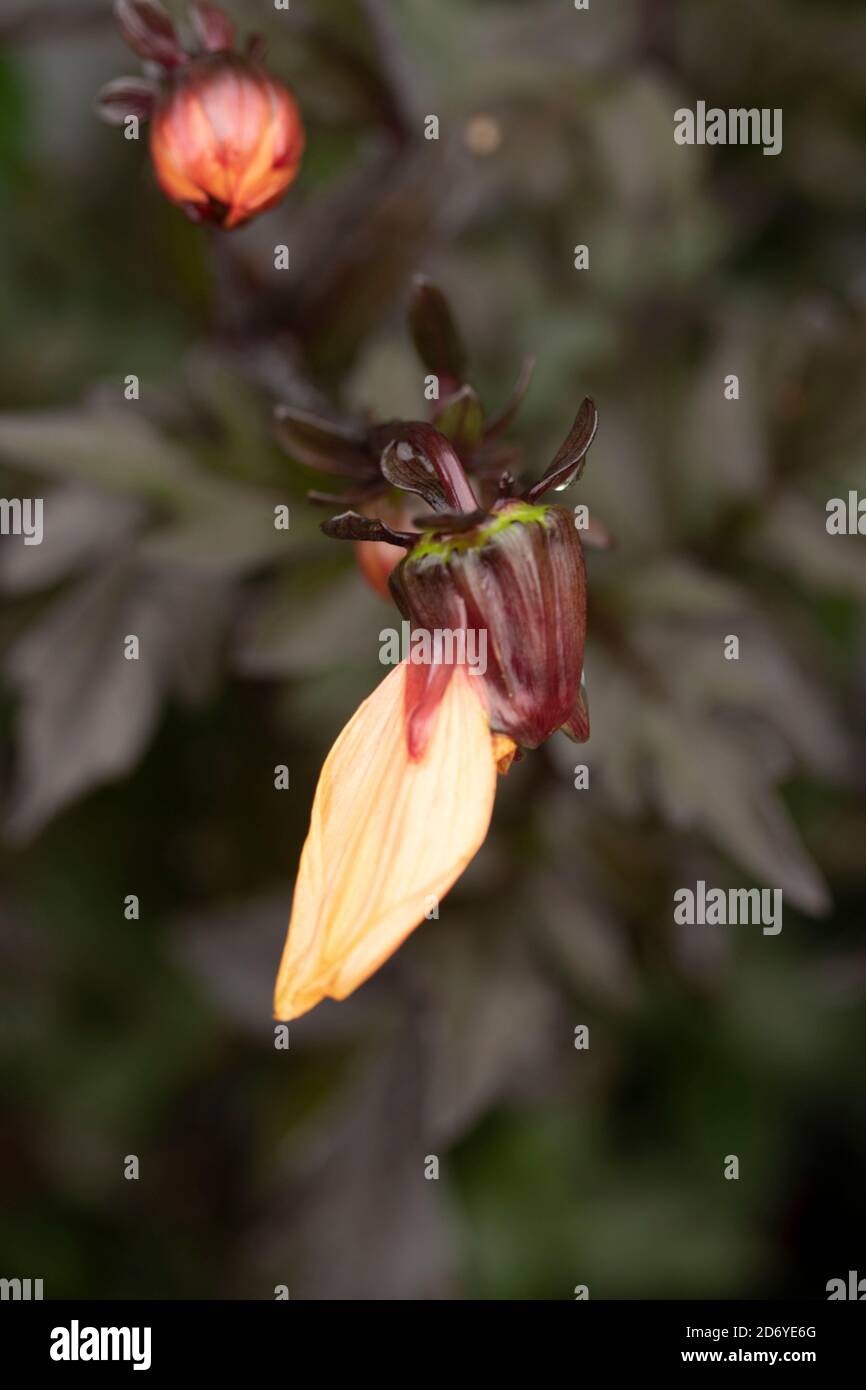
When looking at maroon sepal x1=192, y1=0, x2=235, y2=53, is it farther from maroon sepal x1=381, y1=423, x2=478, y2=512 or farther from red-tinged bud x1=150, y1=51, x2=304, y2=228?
maroon sepal x1=381, y1=423, x2=478, y2=512

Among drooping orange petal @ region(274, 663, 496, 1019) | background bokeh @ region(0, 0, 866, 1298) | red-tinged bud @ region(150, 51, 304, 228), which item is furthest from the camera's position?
background bokeh @ region(0, 0, 866, 1298)

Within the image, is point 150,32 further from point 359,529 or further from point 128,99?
point 359,529

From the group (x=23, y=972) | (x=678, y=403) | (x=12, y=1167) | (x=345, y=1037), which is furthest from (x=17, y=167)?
(x=12, y=1167)

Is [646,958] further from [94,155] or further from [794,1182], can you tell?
[94,155]

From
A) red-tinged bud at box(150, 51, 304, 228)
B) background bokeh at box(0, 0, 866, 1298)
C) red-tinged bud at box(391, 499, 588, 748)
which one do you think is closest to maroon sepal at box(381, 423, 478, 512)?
red-tinged bud at box(391, 499, 588, 748)

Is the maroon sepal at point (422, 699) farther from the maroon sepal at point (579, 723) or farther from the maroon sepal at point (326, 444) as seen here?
the maroon sepal at point (326, 444)

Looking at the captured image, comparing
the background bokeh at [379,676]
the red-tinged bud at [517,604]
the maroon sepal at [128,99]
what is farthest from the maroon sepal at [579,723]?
the maroon sepal at [128,99]

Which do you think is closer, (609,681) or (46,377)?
(609,681)
